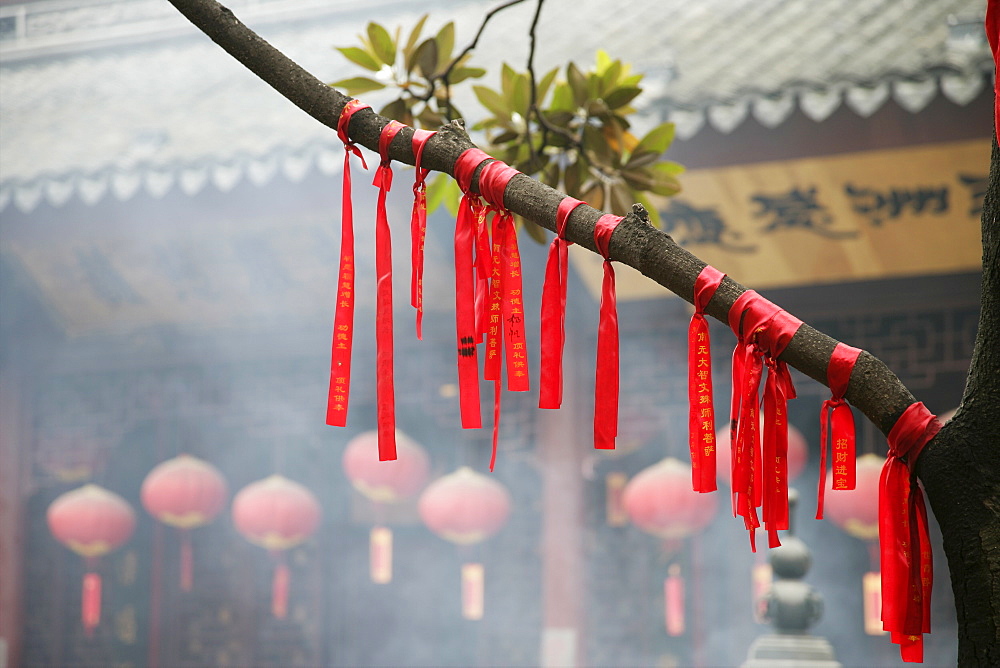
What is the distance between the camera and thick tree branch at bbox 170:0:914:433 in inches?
48.1

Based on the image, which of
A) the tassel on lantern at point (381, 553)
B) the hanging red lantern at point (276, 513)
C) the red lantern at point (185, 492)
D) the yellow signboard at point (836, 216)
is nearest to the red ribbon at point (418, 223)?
the yellow signboard at point (836, 216)

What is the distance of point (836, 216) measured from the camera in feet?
14.4

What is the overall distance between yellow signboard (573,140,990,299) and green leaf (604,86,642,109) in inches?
90.7

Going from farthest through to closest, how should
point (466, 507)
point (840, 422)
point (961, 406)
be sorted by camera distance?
point (466, 507) < point (840, 422) < point (961, 406)

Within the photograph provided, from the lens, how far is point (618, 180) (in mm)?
2113

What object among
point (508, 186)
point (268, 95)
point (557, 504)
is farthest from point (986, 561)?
point (268, 95)

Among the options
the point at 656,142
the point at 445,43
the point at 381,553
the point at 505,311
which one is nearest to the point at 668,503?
the point at 381,553

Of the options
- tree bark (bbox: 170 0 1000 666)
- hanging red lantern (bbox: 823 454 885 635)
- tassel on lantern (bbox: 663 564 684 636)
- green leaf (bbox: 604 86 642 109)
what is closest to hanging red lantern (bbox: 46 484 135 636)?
tassel on lantern (bbox: 663 564 684 636)

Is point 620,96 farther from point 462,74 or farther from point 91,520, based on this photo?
point 91,520

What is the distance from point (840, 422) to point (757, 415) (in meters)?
0.10

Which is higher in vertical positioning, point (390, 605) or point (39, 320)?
point (39, 320)

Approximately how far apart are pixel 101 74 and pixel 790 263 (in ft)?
13.0

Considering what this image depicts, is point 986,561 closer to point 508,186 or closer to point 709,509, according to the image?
point 508,186

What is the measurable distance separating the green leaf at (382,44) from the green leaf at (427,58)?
0.05 metres
